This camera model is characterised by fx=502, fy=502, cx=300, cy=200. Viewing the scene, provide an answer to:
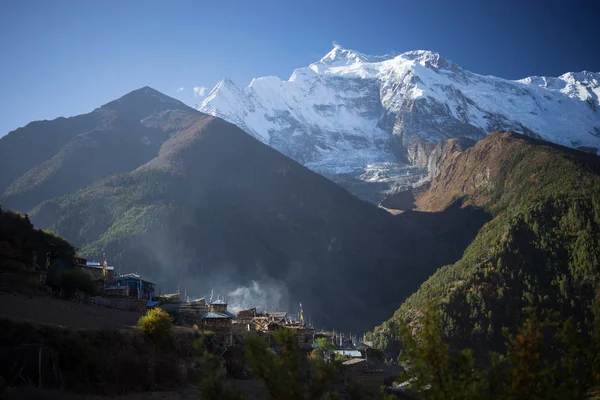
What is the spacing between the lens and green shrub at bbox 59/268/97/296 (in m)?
45.8

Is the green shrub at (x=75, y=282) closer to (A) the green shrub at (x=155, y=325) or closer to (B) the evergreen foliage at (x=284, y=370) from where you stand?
(A) the green shrub at (x=155, y=325)

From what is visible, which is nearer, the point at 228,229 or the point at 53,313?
the point at 53,313

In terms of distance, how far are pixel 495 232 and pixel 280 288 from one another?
62128 mm

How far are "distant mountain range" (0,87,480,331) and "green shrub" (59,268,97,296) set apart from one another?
7911cm

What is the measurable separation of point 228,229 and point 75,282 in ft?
396

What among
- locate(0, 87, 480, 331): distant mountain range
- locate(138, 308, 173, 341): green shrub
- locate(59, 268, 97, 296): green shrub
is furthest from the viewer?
locate(0, 87, 480, 331): distant mountain range

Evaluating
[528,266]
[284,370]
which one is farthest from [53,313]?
[528,266]

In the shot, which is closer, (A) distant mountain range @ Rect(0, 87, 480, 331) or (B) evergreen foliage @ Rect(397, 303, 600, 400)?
(B) evergreen foliage @ Rect(397, 303, 600, 400)

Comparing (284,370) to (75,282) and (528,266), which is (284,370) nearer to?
(75,282)

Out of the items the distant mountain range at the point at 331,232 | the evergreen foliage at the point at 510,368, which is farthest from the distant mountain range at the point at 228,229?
the evergreen foliage at the point at 510,368

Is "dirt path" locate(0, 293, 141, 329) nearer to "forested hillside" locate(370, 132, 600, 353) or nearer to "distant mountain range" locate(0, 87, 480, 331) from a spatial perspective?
"forested hillside" locate(370, 132, 600, 353)

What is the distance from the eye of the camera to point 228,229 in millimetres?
167375

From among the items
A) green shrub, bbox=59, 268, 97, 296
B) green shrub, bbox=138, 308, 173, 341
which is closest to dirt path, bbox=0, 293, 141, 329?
green shrub, bbox=138, 308, 173, 341

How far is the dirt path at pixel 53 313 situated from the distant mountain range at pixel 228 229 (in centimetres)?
9209
